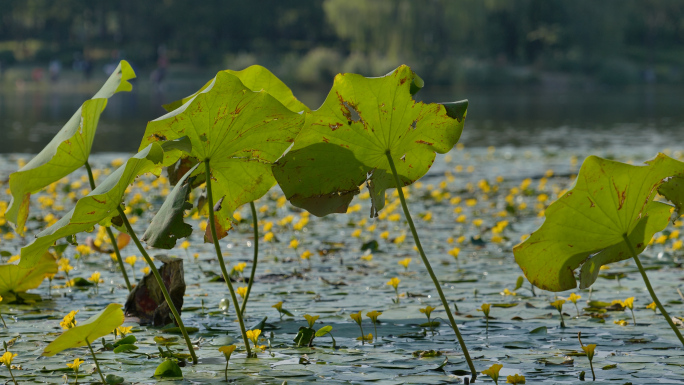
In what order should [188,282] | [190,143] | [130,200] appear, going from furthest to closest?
[130,200] < [188,282] < [190,143]

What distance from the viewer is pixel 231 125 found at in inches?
98.3

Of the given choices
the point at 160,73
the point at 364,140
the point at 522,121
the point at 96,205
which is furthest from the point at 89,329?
the point at 160,73

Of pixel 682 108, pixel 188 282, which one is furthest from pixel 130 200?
pixel 682 108

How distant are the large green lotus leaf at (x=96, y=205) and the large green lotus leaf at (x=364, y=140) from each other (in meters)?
0.48

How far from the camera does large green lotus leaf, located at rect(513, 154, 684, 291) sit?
7.09ft

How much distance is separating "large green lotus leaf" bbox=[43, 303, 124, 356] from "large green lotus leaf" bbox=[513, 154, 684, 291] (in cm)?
110

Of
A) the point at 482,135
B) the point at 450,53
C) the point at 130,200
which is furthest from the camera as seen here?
the point at 450,53

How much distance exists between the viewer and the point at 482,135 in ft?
53.0

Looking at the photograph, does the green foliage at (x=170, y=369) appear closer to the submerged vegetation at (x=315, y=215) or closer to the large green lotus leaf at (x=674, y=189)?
the submerged vegetation at (x=315, y=215)

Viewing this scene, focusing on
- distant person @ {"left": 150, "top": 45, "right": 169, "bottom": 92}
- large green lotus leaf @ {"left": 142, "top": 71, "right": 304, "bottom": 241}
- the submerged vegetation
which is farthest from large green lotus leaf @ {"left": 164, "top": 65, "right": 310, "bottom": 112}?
distant person @ {"left": 150, "top": 45, "right": 169, "bottom": 92}

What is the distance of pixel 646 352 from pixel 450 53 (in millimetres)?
35081

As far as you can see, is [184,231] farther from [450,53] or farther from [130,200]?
[450,53]

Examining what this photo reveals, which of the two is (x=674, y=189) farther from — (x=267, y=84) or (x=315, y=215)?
(x=267, y=84)

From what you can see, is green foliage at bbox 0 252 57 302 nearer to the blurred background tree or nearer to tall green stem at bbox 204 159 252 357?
tall green stem at bbox 204 159 252 357
